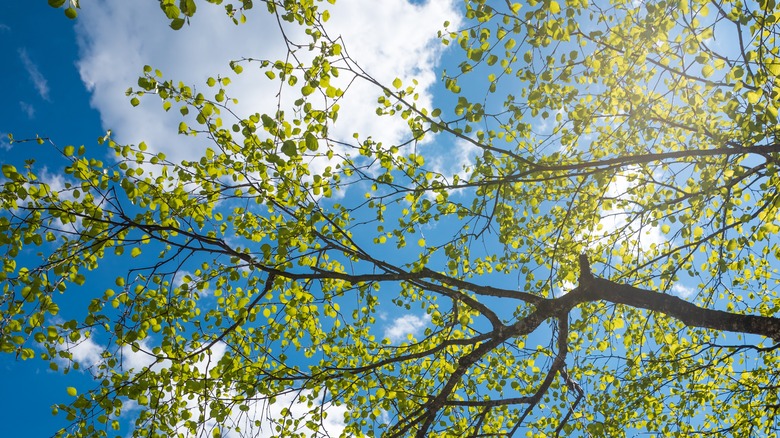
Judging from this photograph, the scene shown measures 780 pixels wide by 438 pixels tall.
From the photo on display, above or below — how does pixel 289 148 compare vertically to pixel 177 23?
below

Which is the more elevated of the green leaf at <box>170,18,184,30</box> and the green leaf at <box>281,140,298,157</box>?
the green leaf at <box>170,18,184,30</box>

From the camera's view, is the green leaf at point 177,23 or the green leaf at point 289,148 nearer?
the green leaf at point 177,23

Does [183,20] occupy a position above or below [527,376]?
below

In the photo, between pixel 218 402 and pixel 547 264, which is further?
pixel 547 264

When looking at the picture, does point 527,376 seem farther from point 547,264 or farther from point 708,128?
point 708,128

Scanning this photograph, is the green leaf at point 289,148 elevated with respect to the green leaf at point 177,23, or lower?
lower

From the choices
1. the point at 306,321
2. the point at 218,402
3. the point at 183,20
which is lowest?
the point at 218,402

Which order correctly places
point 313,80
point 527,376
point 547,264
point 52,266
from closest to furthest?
point 313,80 < point 52,266 < point 547,264 < point 527,376

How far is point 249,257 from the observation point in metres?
6.72

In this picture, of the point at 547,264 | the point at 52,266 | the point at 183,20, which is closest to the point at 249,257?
the point at 52,266

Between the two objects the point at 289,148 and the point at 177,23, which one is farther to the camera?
the point at 289,148

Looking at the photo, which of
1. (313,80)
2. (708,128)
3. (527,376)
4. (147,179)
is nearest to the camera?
(313,80)

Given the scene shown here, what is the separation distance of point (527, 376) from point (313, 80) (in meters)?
7.13

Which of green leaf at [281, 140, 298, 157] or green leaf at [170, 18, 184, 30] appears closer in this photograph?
green leaf at [170, 18, 184, 30]
